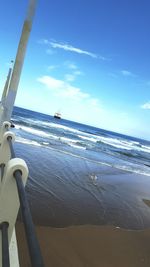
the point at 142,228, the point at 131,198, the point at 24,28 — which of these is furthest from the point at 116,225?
the point at 24,28

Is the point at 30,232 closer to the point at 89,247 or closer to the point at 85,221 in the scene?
the point at 89,247

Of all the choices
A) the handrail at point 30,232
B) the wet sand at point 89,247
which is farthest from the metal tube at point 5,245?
the wet sand at point 89,247

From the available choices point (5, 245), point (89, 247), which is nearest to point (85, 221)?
point (89, 247)

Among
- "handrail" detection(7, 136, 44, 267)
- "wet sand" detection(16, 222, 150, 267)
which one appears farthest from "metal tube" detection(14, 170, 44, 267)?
"wet sand" detection(16, 222, 150, 267)

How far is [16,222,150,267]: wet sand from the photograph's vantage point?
12.7 ft

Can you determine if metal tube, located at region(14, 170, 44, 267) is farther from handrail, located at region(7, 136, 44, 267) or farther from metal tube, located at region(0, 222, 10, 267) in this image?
metal tube, located at region(0, 222, 10, 267)

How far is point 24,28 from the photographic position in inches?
161

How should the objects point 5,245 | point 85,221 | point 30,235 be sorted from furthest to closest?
point 85,221, point 5,245, point 30,235

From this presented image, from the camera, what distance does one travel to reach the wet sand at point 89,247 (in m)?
3.86

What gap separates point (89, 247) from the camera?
438 centimetres

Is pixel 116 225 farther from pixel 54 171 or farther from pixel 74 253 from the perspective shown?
pixel 54 171

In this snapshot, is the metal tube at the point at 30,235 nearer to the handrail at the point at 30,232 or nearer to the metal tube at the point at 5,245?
the handrail at the point at 30,232

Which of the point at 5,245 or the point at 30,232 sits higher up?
the point at 30,232

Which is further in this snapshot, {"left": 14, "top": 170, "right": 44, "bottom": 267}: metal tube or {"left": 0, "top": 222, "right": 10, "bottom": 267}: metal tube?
{"left": 0, "top": 222, "right": 10, "bottom": 267}: metal tube
